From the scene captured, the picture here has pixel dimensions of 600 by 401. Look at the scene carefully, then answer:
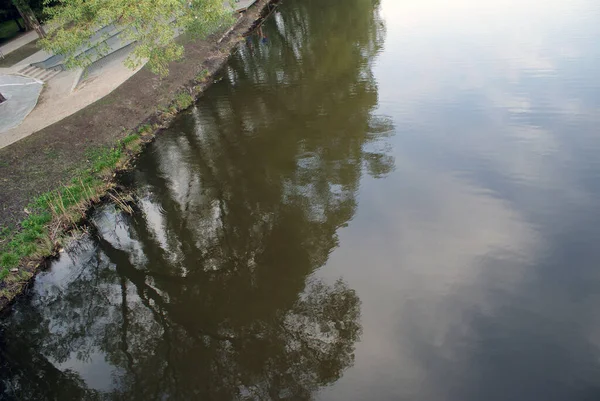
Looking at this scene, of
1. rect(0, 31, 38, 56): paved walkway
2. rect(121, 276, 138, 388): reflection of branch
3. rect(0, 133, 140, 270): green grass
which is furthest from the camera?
rect(0, 31, 38, 56): paved walkway

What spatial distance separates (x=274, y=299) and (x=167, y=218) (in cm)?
604

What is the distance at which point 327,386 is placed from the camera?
9.94 m

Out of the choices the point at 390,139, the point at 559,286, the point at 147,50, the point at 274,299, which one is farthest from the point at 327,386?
the point at 147,50

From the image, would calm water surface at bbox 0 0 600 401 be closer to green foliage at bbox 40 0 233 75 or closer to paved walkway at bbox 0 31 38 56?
green foliage at bbox 40 0 233 75

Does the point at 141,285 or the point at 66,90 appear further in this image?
the point at 66,90

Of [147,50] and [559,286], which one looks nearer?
[559,286]

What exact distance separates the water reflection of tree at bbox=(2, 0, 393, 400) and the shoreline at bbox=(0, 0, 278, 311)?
1.23 m

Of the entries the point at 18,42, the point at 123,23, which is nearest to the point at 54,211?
the point at 123,23

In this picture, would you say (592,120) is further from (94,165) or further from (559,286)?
(94,165)

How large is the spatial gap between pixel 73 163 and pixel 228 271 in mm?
10598

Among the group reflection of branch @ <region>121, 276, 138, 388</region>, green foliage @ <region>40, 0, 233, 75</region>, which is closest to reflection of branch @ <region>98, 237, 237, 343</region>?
reflection of branch @ <region>121, 276, 138, 388</region>

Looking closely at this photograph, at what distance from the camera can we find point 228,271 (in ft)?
43.1

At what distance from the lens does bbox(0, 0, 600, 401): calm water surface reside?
1022 cm

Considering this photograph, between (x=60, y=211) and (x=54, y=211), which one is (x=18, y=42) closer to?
(x=60, y=211)
